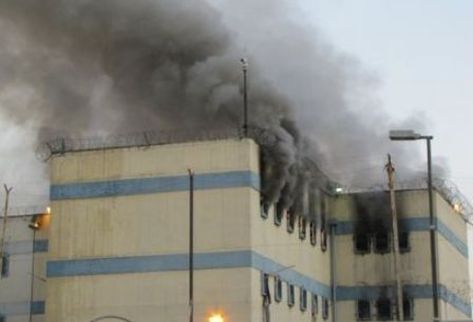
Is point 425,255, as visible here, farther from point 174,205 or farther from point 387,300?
point 174,205

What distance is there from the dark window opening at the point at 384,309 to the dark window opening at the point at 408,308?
850mm

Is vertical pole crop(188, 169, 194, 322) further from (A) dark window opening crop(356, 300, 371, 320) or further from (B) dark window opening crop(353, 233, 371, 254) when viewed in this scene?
(A) dark window opening crop(356, 300, 371, 320)

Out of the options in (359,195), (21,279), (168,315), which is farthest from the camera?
(359,195)

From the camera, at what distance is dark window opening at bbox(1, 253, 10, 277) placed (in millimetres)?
61031

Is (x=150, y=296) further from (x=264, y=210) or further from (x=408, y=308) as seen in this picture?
(x=408, y=308)

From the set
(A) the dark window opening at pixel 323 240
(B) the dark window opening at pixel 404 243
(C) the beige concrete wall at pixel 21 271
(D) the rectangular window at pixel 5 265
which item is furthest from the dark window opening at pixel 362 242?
(D) the rectangular window at pixel 5 265

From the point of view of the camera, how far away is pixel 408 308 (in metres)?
62.2

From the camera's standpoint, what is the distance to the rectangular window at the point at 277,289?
52934mm

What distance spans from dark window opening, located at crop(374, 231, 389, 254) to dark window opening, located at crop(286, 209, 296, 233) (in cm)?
842

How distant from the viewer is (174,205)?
51.2 meters

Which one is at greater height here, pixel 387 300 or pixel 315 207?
pixel 315 207

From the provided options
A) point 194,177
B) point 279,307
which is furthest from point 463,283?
point 194,177

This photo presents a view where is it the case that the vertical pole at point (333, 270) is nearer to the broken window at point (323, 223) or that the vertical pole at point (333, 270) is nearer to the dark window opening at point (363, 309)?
the broken window at point (323, 223)

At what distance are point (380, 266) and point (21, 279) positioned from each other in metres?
21.5
